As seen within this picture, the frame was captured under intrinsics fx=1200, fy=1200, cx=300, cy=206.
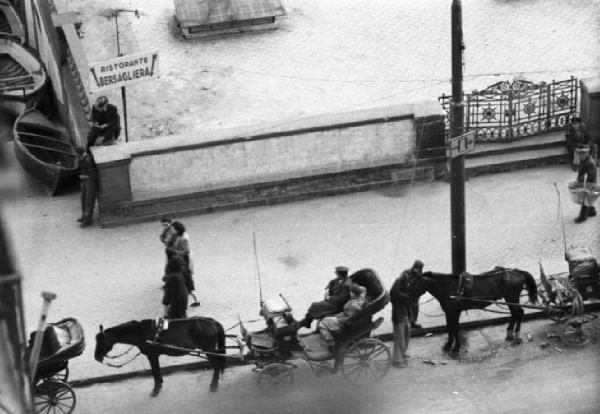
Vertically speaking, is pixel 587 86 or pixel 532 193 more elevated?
pixel 587 86

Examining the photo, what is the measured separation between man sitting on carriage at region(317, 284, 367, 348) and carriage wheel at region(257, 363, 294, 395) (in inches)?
26.6

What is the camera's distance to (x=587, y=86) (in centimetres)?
2067

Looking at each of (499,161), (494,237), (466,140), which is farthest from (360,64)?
(466,140)

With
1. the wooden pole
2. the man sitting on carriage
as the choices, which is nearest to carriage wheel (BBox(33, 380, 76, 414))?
the wooden pole

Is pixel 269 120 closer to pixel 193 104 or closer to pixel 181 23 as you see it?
pixel 193 104

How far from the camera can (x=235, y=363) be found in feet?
52.1

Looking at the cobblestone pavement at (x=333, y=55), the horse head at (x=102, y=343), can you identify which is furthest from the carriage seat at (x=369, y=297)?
the cobblestone pavement at (x=333, y=55)

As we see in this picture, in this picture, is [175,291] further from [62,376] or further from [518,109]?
[518,109]

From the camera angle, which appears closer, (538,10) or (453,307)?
(453,307)

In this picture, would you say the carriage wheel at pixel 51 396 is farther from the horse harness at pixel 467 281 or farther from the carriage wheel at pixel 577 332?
the carriage wheel at pixel 577 332

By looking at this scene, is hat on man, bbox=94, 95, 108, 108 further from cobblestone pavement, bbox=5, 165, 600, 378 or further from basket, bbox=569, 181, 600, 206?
basket, bbox=569, 181, 600, 206

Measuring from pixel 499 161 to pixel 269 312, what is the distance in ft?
23.7

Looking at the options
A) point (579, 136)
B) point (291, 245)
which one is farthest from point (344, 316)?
point (579, 136)

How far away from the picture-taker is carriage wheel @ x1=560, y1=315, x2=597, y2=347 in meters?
15.9
